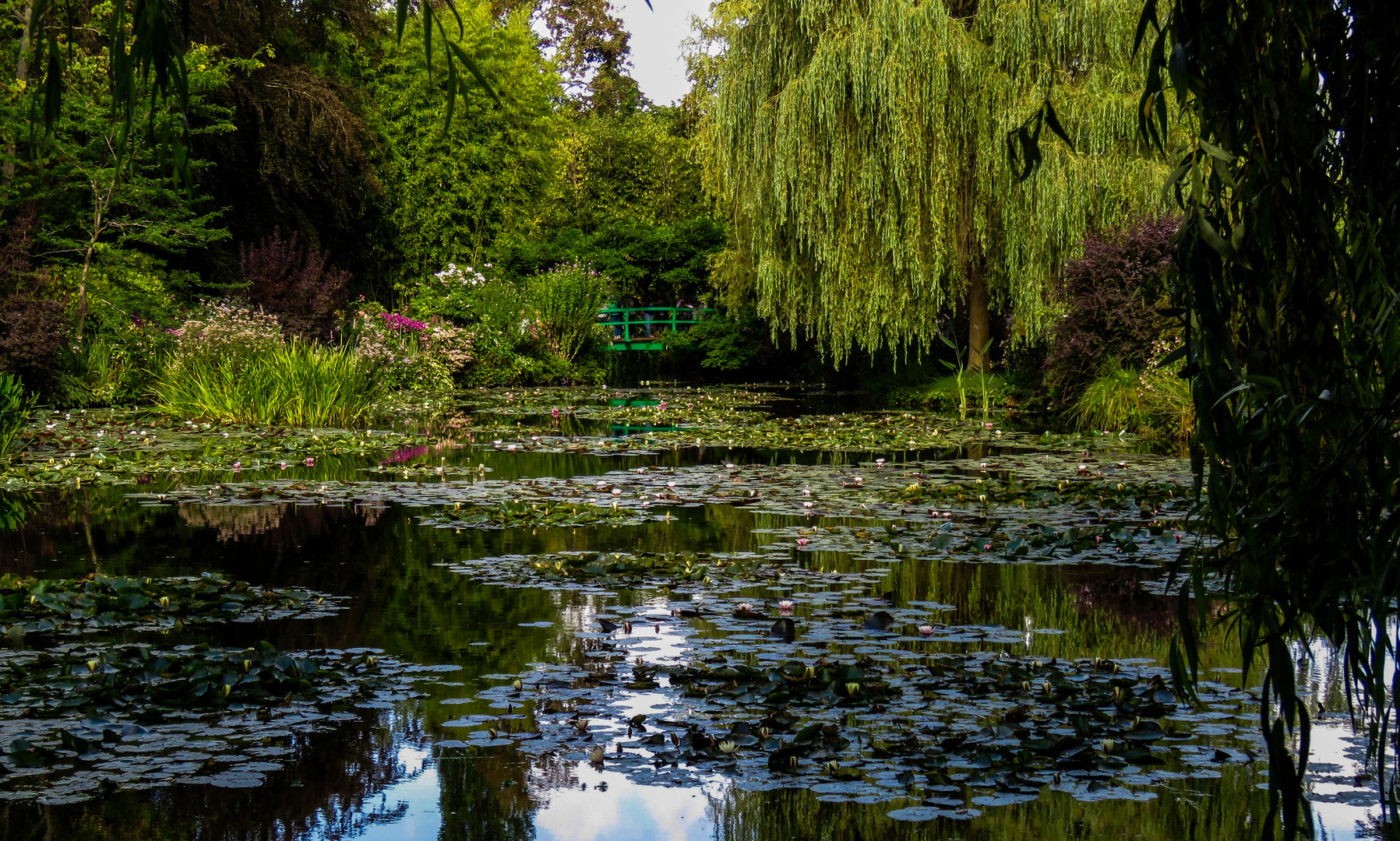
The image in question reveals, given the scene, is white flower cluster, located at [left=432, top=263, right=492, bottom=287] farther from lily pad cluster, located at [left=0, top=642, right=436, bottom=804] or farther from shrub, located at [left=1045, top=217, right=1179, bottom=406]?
lily pad cluster, located at [left=0, top=642, right=436, bottom=804]

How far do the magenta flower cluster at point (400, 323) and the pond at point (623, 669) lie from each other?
1270 cm

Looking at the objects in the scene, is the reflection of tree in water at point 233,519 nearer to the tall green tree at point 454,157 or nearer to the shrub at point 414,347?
the shrub at point 414,347

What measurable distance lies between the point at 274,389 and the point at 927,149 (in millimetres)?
8669

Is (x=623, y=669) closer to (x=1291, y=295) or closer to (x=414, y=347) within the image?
(x=1291, y=295)

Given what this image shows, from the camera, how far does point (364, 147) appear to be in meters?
25.7

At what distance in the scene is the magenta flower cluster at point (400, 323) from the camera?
2158cm

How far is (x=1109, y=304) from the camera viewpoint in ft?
46.8

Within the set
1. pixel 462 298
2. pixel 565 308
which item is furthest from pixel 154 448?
pixel 565 308

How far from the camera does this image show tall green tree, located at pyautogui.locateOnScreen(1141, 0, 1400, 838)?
76.6 inches

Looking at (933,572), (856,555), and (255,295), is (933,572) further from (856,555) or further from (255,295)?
(255,295)

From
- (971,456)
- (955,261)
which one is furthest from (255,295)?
(971,456)

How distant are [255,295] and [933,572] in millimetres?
16061

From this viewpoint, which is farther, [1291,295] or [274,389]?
[274,389]

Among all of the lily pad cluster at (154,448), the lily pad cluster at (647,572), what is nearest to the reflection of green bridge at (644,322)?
the lily pad cluster at (154,448)
